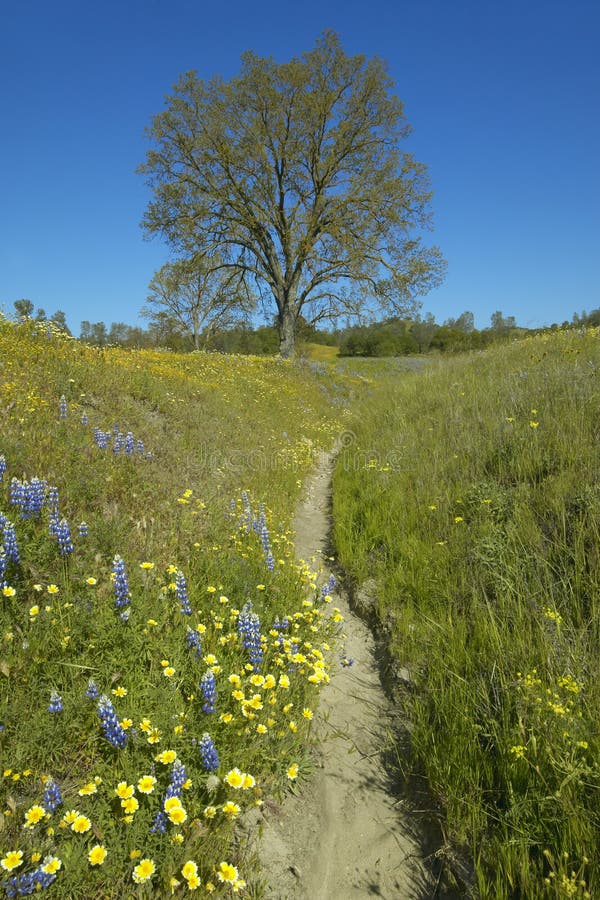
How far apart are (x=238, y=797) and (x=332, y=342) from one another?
310 feet

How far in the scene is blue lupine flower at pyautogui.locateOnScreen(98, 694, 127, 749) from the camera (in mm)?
2391

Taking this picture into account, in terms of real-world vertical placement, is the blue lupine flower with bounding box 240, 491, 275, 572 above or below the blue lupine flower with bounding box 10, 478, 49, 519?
below

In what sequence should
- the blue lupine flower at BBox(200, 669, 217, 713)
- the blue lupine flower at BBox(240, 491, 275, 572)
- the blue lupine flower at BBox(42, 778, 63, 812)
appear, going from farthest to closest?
the blue lupine flower at BBox(240, 491, 275, 572) < the blue lupine flower at BBox(200, 669, 217, 713) < the blue lupine flower at BBox(42, 778, 63, 812)

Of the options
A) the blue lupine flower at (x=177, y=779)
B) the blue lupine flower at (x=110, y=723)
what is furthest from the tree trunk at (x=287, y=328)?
the blue lupine flower at (x=177, y=779)

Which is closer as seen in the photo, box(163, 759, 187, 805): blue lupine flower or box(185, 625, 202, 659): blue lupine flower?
box(163, 759, 187, 805): blue lupine flower

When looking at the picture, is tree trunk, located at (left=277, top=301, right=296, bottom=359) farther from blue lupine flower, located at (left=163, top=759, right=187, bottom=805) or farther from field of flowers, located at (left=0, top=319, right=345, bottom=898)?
blue lupine flower, located at (left=163, top=759, right=187, bottom=805)

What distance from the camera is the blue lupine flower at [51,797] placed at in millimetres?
2131

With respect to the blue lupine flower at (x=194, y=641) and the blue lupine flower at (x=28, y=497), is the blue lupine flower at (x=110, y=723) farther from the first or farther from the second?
the blue lupine flower at (x=28, y=497)

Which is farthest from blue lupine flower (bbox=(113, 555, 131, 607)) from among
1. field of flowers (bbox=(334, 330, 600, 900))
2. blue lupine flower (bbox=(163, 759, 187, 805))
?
field of flowers (bbox=(334, 330, 600, 900))

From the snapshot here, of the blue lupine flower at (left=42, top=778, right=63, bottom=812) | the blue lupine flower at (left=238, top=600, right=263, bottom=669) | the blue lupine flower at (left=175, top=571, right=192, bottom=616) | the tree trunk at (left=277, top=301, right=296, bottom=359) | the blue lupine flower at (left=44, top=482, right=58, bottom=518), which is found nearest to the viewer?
the blue lupine flower at (left=42, top=778, right=63, bottom=812)

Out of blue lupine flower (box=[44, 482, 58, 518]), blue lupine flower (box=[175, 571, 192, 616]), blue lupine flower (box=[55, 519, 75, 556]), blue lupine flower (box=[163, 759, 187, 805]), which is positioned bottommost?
blue lupine flower (box=[163, 759, 187, 805])

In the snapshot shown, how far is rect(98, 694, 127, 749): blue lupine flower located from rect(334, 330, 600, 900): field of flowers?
77.0 inches

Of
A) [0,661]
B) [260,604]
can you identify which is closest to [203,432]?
[260,604]

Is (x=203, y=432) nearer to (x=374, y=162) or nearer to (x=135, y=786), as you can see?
(x=135, y=786)
